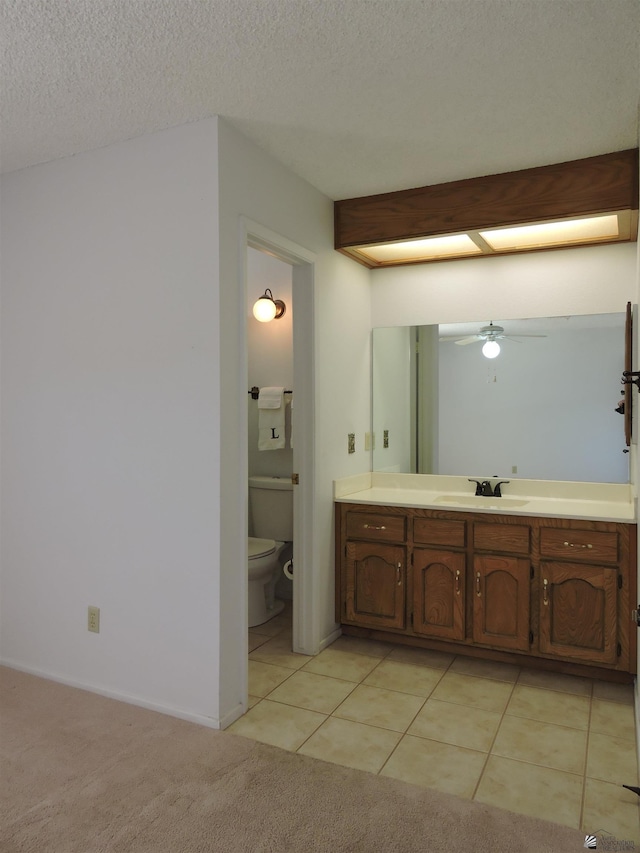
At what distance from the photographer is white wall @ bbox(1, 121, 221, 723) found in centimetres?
253

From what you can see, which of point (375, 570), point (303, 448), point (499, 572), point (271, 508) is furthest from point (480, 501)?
point (271, 508)

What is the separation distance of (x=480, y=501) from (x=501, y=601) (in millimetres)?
572

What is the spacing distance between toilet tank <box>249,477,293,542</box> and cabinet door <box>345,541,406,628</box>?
71 cm

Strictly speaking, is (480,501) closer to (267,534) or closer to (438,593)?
(438,593)

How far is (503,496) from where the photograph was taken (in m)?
3.53

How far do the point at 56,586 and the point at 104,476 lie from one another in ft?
2.03

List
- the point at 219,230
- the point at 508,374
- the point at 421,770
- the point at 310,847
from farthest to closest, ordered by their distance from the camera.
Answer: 1. the point at 508,374
2. the point at 219,230
3. the point at 421,770
4. the point at 310,847

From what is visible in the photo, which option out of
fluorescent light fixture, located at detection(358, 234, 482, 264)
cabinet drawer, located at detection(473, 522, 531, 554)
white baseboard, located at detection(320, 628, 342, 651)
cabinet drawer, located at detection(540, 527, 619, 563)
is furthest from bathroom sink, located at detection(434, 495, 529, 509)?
fluorescent light fixture, located at detection(358, 234, 482, 264)

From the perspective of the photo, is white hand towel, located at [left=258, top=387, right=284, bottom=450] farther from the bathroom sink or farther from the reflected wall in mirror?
the bathroom sink

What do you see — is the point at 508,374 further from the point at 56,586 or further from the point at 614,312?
the point at 56,586

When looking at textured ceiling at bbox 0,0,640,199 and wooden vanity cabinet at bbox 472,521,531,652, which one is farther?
wooden vanity cabinet at bbox 472,521,531,652

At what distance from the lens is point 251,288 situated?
4379 millimetres

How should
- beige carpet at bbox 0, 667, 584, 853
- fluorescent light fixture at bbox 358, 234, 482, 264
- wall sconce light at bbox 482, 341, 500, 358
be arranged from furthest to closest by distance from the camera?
wall sconce light at bbox 482, 341, 500, 358 < fluorescent light fixture at bbox 358, 234, 482, 264 < beige carpet at bbox 0, 667, 584, 853

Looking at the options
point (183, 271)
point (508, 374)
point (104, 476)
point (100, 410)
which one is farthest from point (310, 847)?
point (508, 374)
